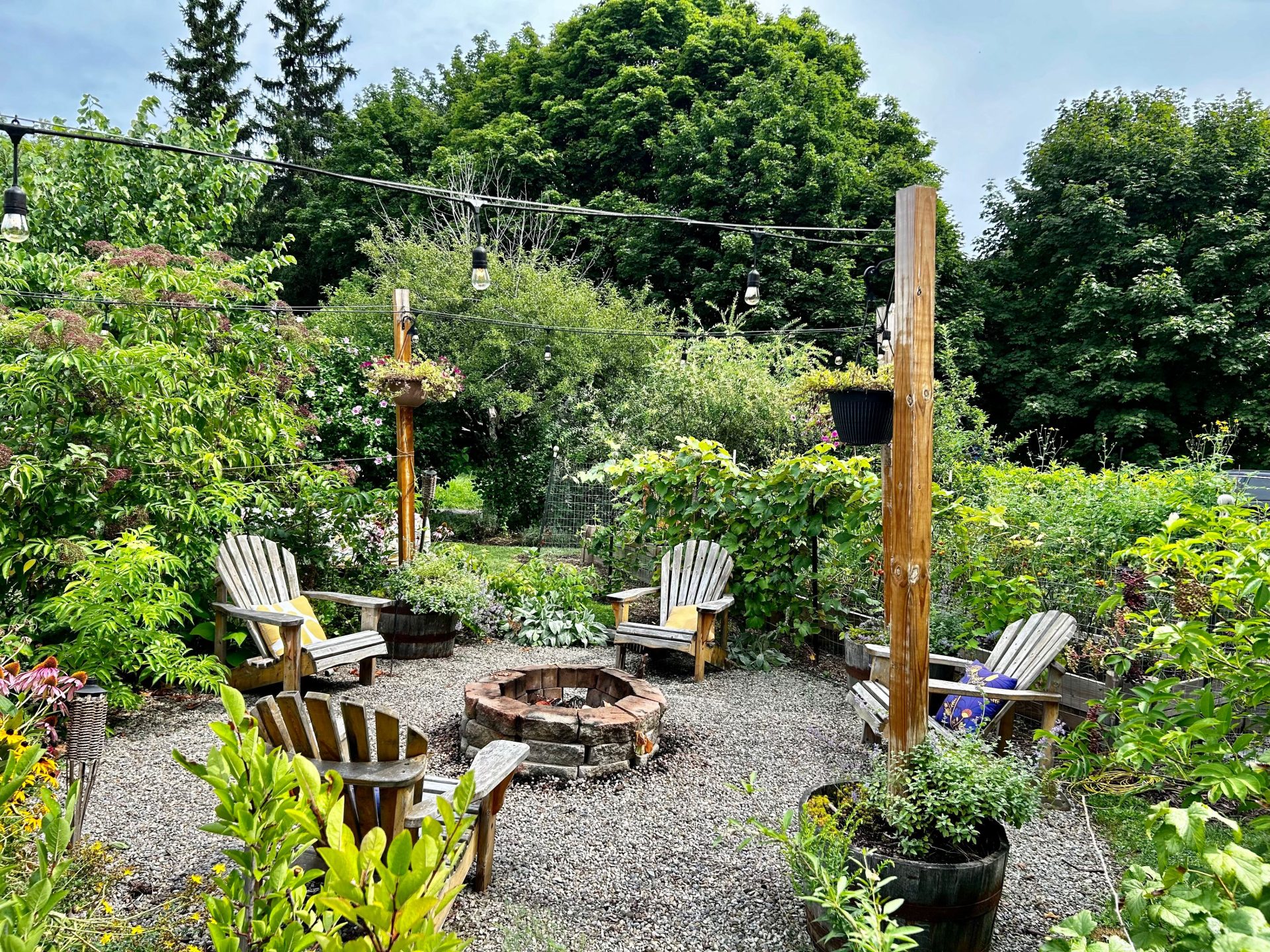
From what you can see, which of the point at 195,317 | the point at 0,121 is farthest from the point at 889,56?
the point at 0,121

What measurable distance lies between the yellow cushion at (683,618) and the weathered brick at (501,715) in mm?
1775

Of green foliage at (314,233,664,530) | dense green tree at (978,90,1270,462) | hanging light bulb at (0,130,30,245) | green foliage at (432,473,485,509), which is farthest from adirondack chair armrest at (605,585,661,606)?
dense green tree at (978,90,1270,462)

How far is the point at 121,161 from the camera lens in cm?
628

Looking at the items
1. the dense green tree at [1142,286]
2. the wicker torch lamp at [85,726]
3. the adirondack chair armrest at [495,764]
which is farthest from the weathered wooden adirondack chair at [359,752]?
the dense green tree at [1142,286]

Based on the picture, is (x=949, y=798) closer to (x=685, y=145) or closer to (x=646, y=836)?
(x=646, y=836)

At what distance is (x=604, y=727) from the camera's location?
343cm

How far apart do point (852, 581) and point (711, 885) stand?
3.27m

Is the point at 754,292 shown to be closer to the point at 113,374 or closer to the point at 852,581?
the point at 852,581

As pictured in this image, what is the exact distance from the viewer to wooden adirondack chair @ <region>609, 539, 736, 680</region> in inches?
193

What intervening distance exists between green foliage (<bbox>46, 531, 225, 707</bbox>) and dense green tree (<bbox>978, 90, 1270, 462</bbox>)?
13.4 m

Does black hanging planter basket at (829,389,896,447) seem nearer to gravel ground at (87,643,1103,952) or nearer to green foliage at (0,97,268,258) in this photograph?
gravel ground at (87,643,1103,952)

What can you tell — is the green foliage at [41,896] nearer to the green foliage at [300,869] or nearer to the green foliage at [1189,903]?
the green foliage at [300,869]

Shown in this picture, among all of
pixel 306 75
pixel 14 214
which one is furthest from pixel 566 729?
pixel 306 75

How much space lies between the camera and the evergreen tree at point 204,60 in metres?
18.0
